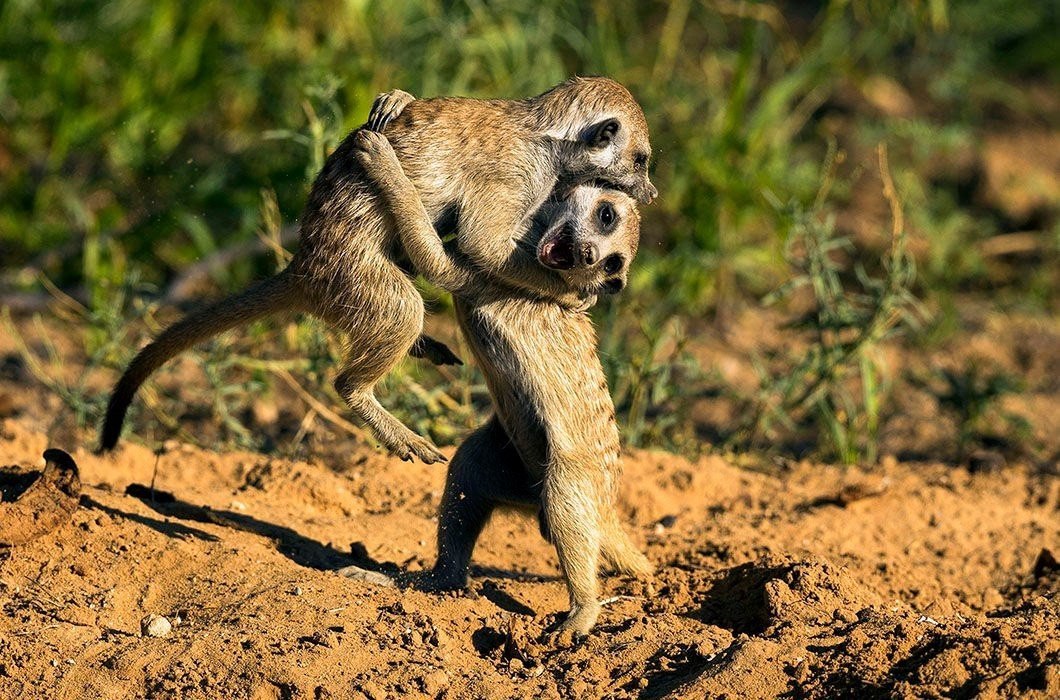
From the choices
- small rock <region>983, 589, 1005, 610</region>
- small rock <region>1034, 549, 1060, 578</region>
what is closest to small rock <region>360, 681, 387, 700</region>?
small rock <region>983, 589, 1005, 610</region>

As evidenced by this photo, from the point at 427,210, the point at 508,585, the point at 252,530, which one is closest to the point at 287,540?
the point at 252,530

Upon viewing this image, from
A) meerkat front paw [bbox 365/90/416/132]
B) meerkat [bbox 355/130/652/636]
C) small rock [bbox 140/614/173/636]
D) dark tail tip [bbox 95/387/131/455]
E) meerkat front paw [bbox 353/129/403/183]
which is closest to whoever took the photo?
small rock [bbox 140/614/173/636]

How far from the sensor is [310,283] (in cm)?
453

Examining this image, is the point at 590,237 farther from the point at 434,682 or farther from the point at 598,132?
the point at 434,682

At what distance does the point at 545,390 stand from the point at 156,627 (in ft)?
4.77

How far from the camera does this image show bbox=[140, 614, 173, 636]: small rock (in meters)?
4.18

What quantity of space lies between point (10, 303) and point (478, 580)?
3.72 metres

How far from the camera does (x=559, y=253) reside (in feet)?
14.8

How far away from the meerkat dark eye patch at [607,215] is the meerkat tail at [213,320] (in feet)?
3.36

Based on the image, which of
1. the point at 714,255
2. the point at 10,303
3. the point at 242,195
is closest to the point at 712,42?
the point at 714,255

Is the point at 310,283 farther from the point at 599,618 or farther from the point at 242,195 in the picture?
the point at 242,195

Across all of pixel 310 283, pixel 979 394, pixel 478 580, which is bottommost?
pixel 478 580

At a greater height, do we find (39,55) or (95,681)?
(39,55)

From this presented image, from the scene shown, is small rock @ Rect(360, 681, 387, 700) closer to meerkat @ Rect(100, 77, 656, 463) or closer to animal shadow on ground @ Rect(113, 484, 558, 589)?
animal shadow on ground @ Rect(113, 484, 558, 589)
